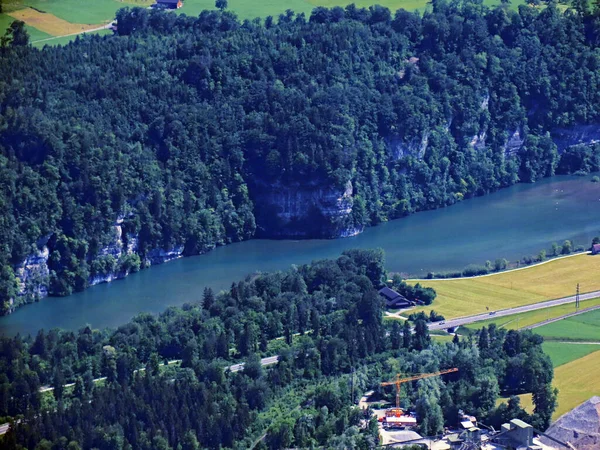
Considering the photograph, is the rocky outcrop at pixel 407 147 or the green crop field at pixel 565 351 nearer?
the green crop field at pixel 565 351

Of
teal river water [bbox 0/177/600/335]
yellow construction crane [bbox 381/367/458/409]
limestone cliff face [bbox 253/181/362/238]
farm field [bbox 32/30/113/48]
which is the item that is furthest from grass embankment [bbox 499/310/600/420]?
farm field [bbox 32/30/113/48]

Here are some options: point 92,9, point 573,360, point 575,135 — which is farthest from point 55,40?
point 573,360

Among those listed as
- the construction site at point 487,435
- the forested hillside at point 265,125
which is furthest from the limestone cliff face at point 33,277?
the construction site at point 487,435

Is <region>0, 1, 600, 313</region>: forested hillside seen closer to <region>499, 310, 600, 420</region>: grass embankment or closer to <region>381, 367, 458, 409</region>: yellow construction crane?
<region>499, 310, 600, 420</region>: grass embankment

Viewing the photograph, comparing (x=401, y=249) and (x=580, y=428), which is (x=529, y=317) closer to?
(x=401, y=249)

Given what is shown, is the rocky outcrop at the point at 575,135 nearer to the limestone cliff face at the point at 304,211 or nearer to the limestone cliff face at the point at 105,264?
the limestone cliff face at the point at 304,211
